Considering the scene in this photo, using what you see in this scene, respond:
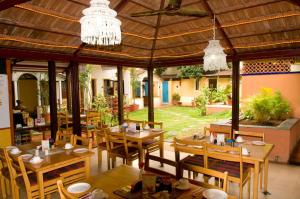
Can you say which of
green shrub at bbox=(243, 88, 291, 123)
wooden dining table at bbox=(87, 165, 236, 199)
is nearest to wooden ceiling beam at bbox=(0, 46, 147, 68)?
wooden dining table at bbox=(87, 165, 236, 199)

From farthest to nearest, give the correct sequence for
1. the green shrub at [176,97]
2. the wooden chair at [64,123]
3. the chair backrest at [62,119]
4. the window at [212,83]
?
the green shrub at [176,97]
the window at [212,83]
the chair backrest at [62,119]
the wooden chair at [64,123]

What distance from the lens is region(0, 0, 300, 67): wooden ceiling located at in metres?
3.70

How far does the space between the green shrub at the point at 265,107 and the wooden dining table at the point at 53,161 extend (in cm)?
483

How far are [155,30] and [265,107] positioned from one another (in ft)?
12.0

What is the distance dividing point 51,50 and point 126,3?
1953 mm

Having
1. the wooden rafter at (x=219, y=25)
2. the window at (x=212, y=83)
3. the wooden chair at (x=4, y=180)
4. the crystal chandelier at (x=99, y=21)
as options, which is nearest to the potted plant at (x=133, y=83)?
the window at (x=212, y=83)

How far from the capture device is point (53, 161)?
2.91 meters

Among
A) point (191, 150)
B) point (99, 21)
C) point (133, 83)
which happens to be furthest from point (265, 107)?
point (133, 83)

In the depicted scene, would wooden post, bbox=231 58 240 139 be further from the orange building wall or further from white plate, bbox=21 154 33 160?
white plate, bbox=21 154 33 160

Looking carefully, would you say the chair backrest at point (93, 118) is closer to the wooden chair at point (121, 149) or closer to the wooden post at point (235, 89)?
the wooden chair at point (121, 149)

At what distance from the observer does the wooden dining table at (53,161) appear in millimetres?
2691

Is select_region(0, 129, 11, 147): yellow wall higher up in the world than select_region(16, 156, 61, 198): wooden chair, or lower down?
higher up

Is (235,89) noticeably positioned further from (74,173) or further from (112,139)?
(74,173)

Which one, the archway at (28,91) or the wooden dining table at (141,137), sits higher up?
the archway at (28,91)
